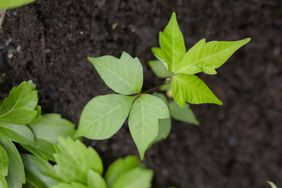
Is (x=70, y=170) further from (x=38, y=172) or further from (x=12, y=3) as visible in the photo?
(x=12, y=3)

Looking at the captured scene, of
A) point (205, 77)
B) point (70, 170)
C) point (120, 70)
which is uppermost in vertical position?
point (120, 70)

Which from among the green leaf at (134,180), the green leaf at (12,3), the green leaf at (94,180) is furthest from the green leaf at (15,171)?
the green leaf at (12,3)

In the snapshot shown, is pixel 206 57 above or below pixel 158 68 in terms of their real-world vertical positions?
above

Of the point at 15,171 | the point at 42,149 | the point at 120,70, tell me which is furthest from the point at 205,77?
the point at 15,171

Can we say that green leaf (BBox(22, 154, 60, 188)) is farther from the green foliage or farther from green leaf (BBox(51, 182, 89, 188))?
the green foliage

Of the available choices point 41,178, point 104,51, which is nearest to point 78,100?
point 104,51

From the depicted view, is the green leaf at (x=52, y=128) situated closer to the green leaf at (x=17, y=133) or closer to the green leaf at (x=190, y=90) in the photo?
the green leaf at (x=17, y=133)
